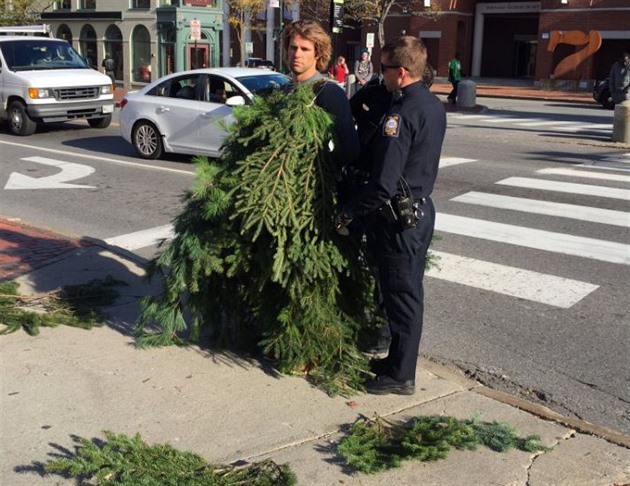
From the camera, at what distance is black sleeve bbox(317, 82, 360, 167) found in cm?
434

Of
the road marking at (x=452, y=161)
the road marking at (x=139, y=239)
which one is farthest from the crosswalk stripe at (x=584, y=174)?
the road marking at (x=139, y=239)

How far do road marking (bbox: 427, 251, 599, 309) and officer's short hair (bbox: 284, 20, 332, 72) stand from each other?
2571mm

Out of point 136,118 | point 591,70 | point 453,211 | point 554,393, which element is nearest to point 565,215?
point 453,211

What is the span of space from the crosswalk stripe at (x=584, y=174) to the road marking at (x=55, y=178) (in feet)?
23.2

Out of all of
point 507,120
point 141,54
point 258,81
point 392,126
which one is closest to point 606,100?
point 507,120

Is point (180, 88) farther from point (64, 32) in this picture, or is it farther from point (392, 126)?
point (64, 32)

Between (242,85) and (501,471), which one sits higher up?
(242,85)

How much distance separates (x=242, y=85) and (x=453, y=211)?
4.43 m

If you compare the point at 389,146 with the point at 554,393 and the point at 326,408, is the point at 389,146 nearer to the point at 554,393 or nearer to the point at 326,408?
the point at 326,408

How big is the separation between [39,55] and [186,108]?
665 centimetres

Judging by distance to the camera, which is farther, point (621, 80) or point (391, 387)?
point (621, 80)

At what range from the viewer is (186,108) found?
507 inches

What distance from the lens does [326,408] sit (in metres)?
4.24

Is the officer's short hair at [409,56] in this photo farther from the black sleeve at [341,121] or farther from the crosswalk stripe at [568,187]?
the crosswalk stripe at [568,187]
